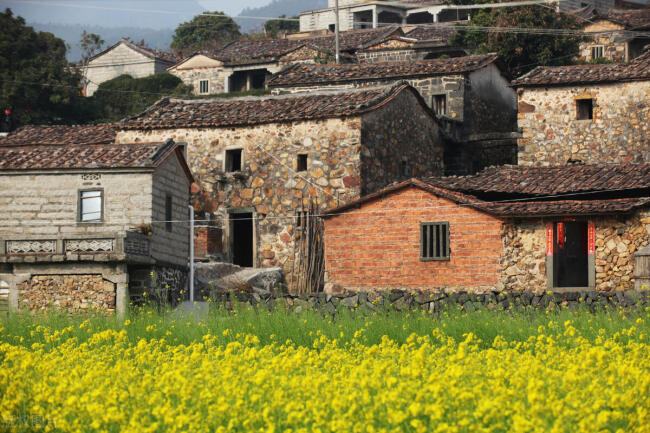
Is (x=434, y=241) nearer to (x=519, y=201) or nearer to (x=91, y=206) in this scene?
(x=519, y=201)

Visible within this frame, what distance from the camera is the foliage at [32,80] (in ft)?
179

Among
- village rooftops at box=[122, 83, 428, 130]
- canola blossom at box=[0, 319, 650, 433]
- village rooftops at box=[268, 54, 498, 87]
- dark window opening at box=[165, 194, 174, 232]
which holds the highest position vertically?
village rooftops at box=[268, 54, 498, 87]

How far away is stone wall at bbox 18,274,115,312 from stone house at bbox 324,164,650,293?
227 inches

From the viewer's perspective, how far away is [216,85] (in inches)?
2463

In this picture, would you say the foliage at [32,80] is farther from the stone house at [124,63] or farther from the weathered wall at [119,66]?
the weathered wall at [119,66]

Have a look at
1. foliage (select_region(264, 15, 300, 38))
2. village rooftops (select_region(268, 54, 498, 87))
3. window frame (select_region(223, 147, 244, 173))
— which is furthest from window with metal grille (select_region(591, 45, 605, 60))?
Result: foliage (select_region(264, 15, 300, 38))

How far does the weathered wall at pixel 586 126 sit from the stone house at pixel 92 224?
1089 centimetres

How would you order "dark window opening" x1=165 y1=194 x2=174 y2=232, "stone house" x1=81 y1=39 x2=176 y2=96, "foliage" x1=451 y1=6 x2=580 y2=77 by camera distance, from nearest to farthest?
"dark window opening" x1=165 y1=194 x2=174 y2=232, "foliage" x1=451 y1=6 x2=580 y2=77, "stone house" x1=81 y1=39 x2=176 y2=96

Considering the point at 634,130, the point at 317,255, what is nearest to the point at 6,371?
the point at 317,255

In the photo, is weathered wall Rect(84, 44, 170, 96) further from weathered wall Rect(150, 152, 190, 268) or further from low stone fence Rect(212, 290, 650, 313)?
low stone fence Rect(212, 290, 650, 313)

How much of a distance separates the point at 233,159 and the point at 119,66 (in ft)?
105

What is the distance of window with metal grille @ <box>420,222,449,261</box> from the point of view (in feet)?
114

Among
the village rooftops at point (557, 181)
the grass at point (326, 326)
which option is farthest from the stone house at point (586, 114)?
the grass at point (326, 326)

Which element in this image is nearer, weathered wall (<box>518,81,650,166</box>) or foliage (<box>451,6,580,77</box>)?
weathered wall (<box>518,81,650,166</box>)
